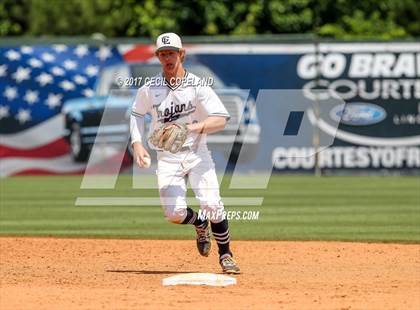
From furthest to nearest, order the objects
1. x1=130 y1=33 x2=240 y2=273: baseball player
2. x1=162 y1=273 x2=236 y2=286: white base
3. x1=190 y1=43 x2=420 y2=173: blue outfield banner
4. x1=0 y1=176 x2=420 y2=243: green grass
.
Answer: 1. x1=190 y1=43 x2=420 y2=173: blue outfield banner
2. x1=0 y1=176 x2=420 y2=243: green grass
3. x1=130 y1=33 x2=240 y2=273: baseball player
4. x1=162 y1=273 x2=236 y2=286: white base

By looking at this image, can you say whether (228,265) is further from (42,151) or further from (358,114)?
(42,151)

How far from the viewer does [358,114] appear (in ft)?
78.1

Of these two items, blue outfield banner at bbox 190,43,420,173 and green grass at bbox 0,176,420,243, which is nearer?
green grass at bbox 0,176,420,243

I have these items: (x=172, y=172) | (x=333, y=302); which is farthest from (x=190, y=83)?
(x=333, y=302)

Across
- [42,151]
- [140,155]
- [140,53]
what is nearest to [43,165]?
[42,151]

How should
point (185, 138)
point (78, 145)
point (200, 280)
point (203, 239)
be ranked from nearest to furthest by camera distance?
point (200, 280), point (185, 138), point (203, 239), point (78, 145)

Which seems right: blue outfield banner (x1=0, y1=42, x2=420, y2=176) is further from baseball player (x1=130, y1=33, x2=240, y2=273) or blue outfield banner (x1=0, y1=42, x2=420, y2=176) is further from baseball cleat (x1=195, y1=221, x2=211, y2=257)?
baseball player (x1=130, y1=33, x2=240, y2=273)

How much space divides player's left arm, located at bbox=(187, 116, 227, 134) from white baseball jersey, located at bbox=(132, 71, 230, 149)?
7 centimetres

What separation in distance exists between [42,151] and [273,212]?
844 cm

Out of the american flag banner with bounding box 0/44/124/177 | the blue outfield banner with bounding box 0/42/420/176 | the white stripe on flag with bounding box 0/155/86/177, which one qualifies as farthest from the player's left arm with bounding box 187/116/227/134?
the white stripe on flag with bounding box 0/155/86/177

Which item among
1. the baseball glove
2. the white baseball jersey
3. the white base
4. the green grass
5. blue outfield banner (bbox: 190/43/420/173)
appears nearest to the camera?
the white base

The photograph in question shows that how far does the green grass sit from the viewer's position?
595 inches

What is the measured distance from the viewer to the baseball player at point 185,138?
10.5 m

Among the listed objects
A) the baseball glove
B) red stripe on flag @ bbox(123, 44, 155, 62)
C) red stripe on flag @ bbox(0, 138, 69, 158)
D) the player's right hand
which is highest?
the baseball glove
